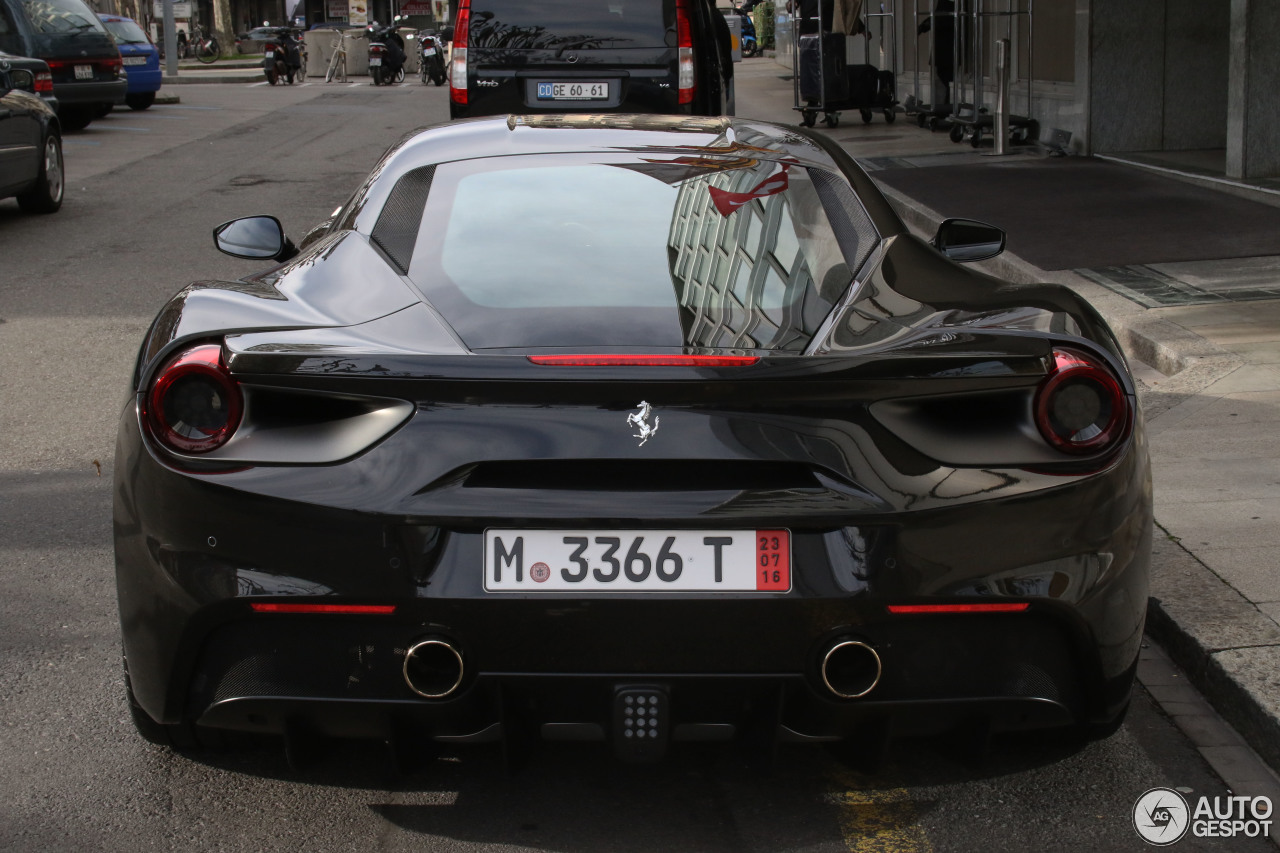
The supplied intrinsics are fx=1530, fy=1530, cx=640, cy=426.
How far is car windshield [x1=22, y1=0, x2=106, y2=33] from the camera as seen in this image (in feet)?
72.2

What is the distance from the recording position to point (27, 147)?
12625mm

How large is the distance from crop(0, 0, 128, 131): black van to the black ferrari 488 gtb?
2021 centimetres

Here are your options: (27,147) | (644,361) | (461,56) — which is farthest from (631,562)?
(27,147)

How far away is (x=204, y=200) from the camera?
14.2 meters

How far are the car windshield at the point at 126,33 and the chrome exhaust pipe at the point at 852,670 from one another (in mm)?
25514

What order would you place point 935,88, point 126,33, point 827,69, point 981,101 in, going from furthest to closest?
point 126,33, point 827,69, point 935,88, point 981,101

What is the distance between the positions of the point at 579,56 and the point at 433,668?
10439mm

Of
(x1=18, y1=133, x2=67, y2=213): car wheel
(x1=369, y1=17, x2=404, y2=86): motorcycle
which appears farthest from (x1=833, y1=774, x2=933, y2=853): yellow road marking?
(x1=369, y1=17, x2=404, y2=86): motorcycle

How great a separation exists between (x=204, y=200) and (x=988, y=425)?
12487 millimetres

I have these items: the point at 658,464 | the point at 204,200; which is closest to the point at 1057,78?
the point at 204,200

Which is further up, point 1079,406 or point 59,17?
point 59,17

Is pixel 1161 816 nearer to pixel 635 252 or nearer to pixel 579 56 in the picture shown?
pixel 635 252

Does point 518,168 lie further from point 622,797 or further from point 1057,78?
point 1057,78

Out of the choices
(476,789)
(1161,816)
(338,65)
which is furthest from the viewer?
(338,65)
